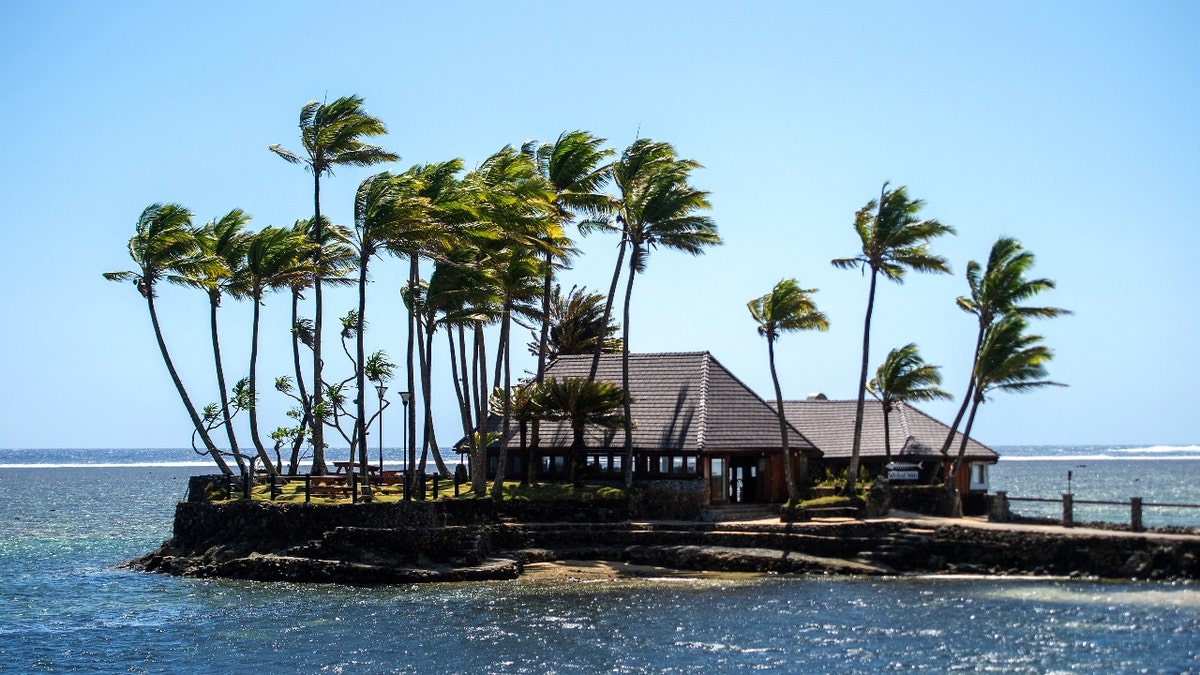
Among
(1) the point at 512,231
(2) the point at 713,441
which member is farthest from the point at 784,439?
(1) the point at 512,231

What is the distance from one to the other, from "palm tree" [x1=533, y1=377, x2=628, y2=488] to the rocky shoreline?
3.91 m

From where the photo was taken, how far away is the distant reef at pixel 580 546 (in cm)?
3853

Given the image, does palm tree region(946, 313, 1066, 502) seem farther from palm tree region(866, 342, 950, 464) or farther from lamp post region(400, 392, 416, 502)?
lamp post region(400, 392, 416, 502)

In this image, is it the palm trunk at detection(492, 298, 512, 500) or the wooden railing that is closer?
the wooden railing

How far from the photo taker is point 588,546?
42719mm

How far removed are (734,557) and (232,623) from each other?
50.1 feet

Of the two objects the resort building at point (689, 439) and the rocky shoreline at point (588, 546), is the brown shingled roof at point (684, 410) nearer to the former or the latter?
the resort building at point (689, 439)

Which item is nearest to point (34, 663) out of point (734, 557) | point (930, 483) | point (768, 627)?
point (768, 627)

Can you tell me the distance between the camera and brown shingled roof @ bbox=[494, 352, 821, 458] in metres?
46.9

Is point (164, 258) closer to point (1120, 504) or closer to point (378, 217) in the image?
point (378, 217)

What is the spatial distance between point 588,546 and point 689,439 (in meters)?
6.10

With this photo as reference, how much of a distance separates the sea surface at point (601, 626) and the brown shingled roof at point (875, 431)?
13.0m

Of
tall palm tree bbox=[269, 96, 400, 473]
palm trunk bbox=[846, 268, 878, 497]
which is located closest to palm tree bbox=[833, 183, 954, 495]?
palm trunk bbox=[846, 268, 878, 497]

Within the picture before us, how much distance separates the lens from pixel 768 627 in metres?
31.8
